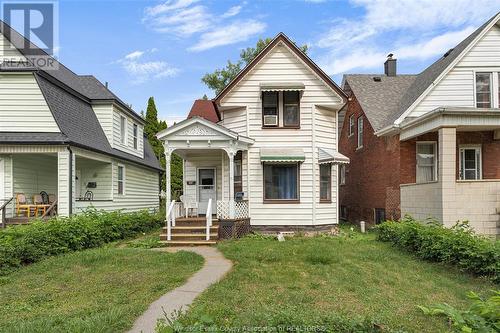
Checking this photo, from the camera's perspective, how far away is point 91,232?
12.0 m

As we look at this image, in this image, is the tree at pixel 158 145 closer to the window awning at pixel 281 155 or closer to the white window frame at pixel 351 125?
the white window frame at pixel 351 125

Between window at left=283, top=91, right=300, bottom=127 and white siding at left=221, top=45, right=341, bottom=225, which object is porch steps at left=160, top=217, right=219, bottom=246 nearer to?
white siding at left=221, top=45, right=341, bottom=225

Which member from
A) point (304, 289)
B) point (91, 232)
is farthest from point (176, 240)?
point (304, 289)

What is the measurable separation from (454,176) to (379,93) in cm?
843

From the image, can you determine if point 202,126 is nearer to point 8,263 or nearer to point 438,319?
point 8,263

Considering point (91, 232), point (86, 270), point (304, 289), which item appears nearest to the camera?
point (304, 289)

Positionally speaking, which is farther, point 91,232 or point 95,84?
point 95,84

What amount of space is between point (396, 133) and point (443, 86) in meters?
2.62

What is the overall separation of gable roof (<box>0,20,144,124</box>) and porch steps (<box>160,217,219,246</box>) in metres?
7.71

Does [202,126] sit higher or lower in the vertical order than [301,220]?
higher

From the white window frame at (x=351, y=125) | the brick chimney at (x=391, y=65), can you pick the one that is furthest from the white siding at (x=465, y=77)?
the brick chimney at (x=391, y=65)

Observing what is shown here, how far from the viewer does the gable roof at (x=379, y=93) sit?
17.8m

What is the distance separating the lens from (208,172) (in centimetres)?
1681

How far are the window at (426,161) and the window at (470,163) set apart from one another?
1.15 m
